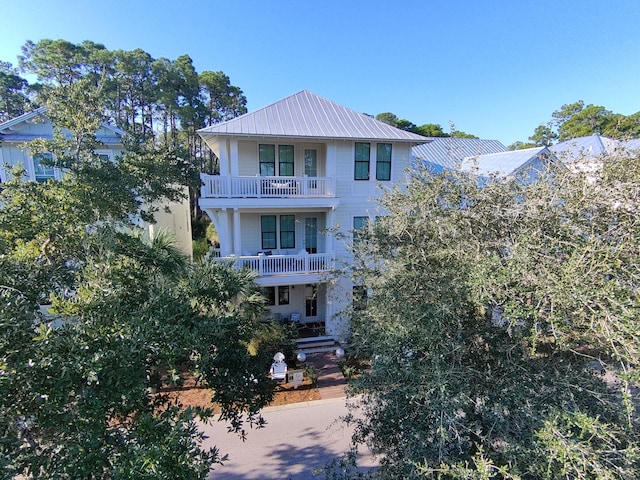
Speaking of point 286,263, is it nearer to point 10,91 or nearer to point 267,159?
point 267,159

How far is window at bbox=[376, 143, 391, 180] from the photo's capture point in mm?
12914

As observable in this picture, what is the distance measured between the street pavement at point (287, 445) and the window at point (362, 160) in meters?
8.56

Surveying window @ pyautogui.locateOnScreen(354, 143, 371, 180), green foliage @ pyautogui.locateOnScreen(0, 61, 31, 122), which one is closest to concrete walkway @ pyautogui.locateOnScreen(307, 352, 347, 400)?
window @ pyautogui.locateOnScreen(354, 143, 371, 180)

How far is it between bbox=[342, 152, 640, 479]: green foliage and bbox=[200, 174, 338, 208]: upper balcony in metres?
7.36

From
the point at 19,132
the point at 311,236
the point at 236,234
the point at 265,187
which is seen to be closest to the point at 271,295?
the point at 311,236

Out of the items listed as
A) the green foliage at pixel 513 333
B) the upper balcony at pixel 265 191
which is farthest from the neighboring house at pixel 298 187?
the green foliage at pixel 513 333

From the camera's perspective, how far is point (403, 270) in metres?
4.93

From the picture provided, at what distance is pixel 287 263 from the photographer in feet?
39.5

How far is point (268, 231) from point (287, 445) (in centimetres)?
792

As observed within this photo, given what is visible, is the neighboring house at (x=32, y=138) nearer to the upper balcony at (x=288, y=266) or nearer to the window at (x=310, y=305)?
the upper balcony at (x=288, y=266)

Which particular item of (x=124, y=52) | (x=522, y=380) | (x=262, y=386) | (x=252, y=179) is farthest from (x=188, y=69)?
(x=522, y=380)

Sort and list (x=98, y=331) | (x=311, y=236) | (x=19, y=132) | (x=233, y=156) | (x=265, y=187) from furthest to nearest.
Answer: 1. (x=311, y=236)
2. (x=19, y=132)
3. (x=265, y=187)
4. (x=233, y=156)
5. (x=98, y=331)

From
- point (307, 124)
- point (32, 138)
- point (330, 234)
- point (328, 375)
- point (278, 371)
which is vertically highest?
point (307, 124)

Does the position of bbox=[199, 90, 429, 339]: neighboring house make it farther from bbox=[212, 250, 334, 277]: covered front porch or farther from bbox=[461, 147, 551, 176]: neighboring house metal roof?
bbox=[461, 147, 551, 176]: neighboring house metal roof
